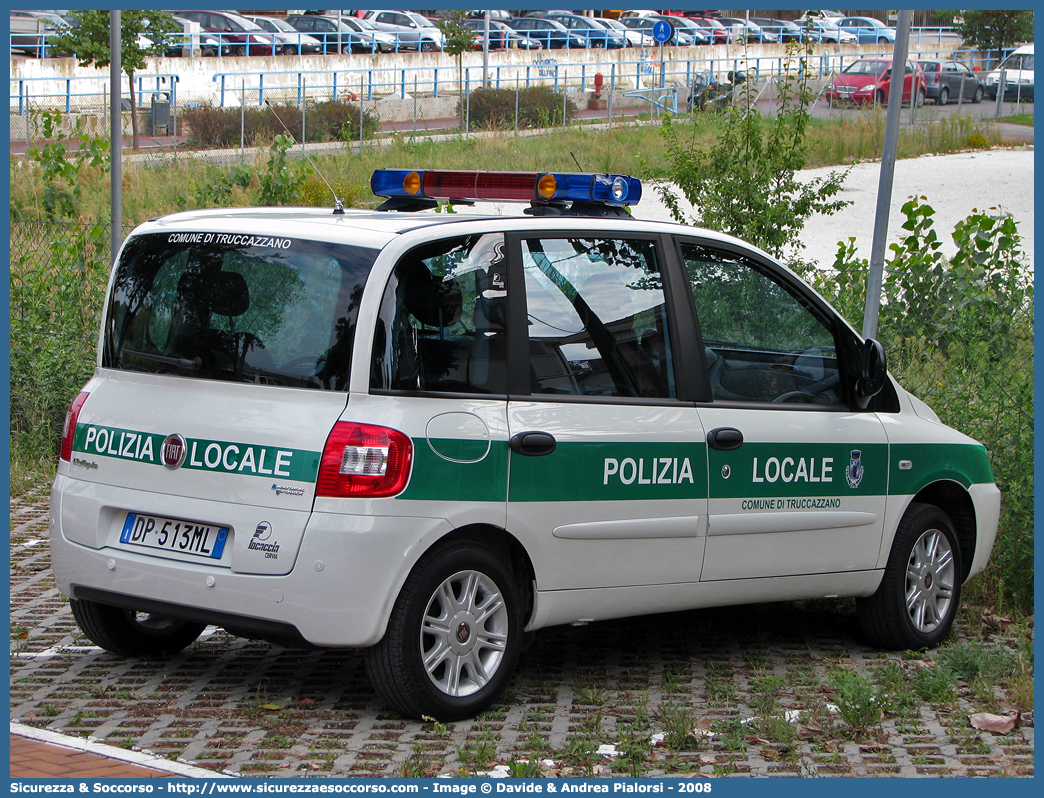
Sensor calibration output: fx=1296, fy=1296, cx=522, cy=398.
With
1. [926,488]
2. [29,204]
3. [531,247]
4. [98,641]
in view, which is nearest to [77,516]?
[98,641]

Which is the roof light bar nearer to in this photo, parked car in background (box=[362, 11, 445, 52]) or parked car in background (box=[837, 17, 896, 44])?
parked car in background (box=[362, 11, 445, 52])

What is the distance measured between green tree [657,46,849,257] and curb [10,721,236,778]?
7592 millimetres

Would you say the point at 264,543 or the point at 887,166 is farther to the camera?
the point at 887,166

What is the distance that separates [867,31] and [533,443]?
204 ft

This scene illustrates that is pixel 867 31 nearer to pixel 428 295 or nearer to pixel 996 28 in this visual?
pixel 996 28

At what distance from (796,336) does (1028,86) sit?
144 ft

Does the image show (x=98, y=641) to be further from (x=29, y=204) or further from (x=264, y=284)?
(x=29, y=204)

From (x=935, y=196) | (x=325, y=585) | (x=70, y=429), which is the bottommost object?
(x=325, y=585)

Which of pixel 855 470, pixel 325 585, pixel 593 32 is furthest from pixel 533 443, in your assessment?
pixel 593 32

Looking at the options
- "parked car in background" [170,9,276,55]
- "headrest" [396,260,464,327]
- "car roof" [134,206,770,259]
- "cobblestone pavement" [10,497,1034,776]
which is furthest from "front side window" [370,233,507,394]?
"parked car in background" [170,9,276,55]

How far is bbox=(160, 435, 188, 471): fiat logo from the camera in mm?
4691

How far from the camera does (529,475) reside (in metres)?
4.80

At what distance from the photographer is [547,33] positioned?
5359cm

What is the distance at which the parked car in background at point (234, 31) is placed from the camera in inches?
1702
